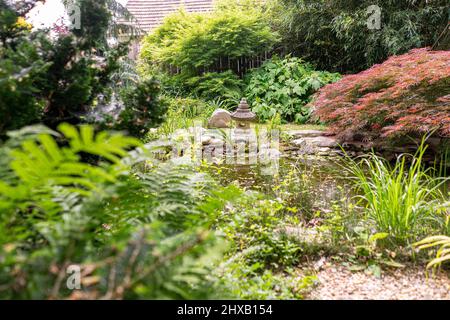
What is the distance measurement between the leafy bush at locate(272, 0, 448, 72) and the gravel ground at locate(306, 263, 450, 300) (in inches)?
250

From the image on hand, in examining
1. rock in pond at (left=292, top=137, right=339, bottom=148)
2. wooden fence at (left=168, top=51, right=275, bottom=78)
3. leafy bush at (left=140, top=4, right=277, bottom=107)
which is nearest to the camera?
rock in pond at (left=292, top=137, right=339, bottom=148)

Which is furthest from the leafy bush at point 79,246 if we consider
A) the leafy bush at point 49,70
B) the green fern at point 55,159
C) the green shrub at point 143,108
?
the green shrub at point 143,108

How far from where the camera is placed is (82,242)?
3.11 ft

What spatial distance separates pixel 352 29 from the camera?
796 cm

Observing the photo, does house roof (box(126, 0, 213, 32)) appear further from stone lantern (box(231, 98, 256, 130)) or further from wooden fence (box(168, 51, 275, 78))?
stone lantern (box(231, 98, 256, 130))

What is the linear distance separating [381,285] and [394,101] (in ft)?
10.9

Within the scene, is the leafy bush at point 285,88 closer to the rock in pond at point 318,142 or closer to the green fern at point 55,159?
the rock in pond at point 318,142

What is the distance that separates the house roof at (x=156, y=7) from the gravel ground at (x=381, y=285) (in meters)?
11.1

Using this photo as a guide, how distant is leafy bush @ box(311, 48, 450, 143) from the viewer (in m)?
4.27

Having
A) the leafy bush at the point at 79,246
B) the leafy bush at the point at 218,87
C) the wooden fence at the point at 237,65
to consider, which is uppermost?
the wooden fence at the point at 237,65

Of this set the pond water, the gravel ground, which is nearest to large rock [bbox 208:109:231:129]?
the pond water

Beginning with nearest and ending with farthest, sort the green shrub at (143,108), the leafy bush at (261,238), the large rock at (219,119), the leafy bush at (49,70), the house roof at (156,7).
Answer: the leafy bush at (49,70)
the green shrub at (143,108)
the leafy bush at (261,238)
the large rock at (219,119)
the house roof at (156,7)

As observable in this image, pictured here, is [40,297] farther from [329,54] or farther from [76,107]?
[329,54]

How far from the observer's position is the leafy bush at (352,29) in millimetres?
7473
